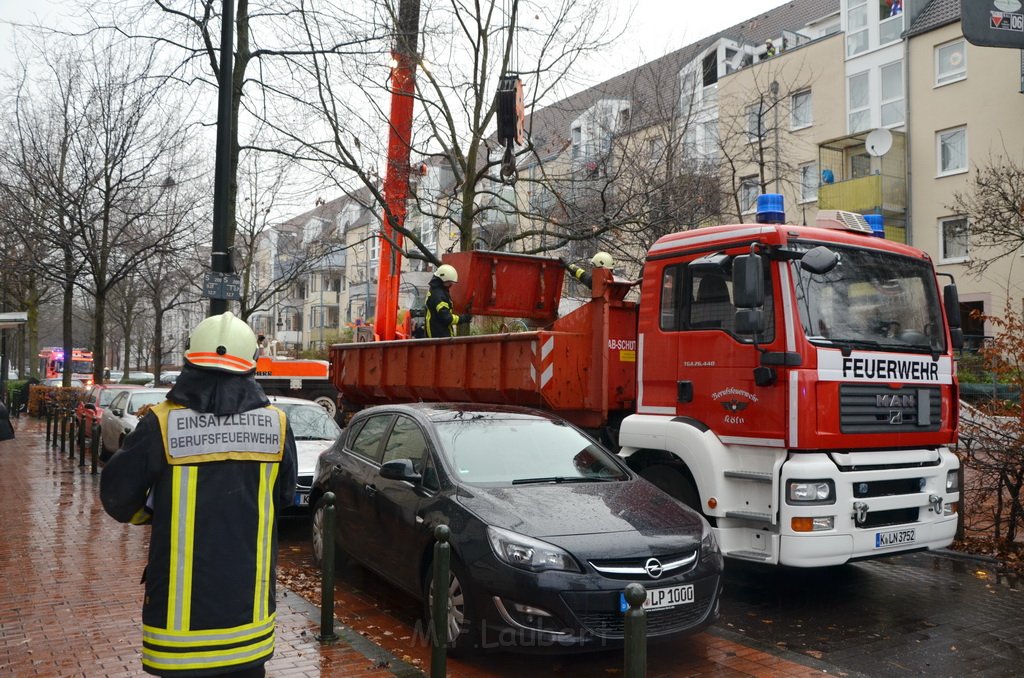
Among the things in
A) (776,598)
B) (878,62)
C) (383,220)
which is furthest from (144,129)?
(878,62)

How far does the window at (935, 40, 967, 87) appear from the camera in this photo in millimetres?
25641

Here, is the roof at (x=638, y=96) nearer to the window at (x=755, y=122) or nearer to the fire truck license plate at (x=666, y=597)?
the window at (x=755, y=122)

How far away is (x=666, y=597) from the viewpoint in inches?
196

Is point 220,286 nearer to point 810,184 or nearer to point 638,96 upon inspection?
point 638,96

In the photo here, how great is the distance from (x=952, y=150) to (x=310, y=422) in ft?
75.0

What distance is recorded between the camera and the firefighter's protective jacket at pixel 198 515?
314cm

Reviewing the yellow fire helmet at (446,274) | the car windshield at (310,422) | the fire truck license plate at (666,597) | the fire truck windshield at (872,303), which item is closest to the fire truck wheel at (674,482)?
the fire truck windshield at (872,303)

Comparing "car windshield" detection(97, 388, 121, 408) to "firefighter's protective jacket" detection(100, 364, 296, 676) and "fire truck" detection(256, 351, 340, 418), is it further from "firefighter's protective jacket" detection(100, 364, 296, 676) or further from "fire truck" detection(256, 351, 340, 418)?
"firefighter's protective jacket" detection(100, 364, 296, 676)

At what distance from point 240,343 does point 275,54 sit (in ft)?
35.2

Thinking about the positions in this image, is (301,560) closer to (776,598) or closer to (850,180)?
(776,598)

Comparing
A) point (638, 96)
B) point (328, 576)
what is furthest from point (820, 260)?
point (638, 96)

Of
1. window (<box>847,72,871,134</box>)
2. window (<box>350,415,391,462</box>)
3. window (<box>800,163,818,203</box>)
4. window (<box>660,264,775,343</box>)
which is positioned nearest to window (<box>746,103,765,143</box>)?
window (<box>800,163,818,203</box>)

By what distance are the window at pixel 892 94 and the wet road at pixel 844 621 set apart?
22.5 metres

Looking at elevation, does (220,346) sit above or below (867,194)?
below
